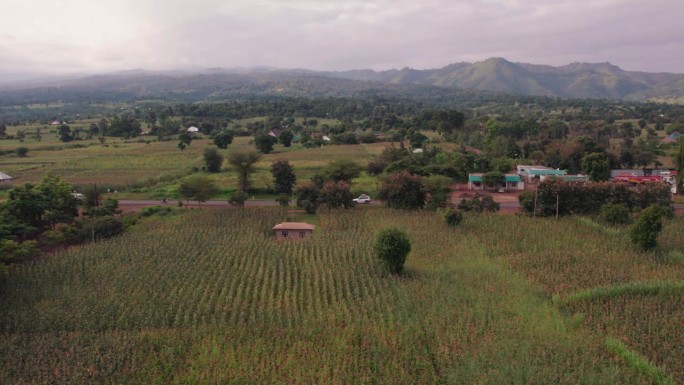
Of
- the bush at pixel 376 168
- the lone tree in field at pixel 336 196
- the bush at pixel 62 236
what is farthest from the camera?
the bush at pixel 376 168

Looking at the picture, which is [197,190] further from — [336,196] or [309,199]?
[336,196]

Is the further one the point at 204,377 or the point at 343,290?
the point at 343,290

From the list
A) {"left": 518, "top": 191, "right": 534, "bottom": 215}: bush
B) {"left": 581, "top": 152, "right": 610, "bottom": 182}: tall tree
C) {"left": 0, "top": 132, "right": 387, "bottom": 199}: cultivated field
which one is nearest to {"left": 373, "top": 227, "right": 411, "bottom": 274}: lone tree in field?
{"left": 518, "top": 191, "right": 534, "bottom": 215}: bush

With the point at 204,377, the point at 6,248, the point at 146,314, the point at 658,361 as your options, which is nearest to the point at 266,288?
the point at 146,314

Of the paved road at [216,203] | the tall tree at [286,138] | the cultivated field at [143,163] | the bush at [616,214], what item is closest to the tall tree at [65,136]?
the cultivated field at [143,163]

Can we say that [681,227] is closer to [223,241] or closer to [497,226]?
[497,226]

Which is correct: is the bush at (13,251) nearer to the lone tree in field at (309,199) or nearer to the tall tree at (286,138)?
the lone tree in field at (309,199)

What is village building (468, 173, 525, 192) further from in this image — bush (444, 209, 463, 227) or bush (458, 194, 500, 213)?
bush (444, 209, 463, 227)

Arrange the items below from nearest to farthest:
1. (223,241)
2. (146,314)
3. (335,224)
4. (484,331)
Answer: (484,331) < (146,314) < (223,241) < (335,224)
